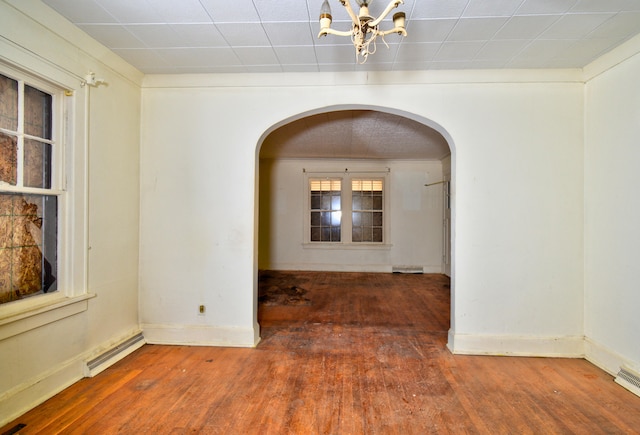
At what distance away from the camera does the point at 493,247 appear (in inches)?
116

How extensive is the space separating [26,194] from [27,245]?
358mm

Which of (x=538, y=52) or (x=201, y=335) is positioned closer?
(x=538, y=52)

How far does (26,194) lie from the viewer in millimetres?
2174

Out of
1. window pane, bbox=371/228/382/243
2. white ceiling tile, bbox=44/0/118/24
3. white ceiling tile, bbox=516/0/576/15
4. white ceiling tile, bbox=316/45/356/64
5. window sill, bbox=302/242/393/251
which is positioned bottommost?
window sill, bbox=302/242/393/251

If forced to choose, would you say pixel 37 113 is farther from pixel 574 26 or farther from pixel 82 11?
pixel 574 26

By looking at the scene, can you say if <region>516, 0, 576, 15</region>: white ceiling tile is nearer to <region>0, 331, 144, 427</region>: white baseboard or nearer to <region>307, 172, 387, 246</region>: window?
<region>0, 331, 144, 427</region>: white baseboard

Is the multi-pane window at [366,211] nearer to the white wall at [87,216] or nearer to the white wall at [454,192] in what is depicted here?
the white wall at [454,192]

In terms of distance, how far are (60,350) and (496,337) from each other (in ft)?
11.9

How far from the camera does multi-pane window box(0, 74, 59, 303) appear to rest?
2.02m

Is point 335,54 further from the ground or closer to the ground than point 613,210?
further from the ground

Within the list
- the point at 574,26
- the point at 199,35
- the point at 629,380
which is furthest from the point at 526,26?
the point at 629,380

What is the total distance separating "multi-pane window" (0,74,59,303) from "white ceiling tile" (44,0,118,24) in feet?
1.87

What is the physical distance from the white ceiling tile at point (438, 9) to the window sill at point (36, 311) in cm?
324

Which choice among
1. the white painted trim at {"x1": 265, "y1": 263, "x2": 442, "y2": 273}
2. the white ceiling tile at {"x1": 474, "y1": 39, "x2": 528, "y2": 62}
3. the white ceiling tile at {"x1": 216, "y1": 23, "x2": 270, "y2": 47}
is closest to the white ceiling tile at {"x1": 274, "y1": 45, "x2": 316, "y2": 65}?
the white ceiling tile at {"x1": 216, "y1": 23, "x2": 270, "y2": 47}
